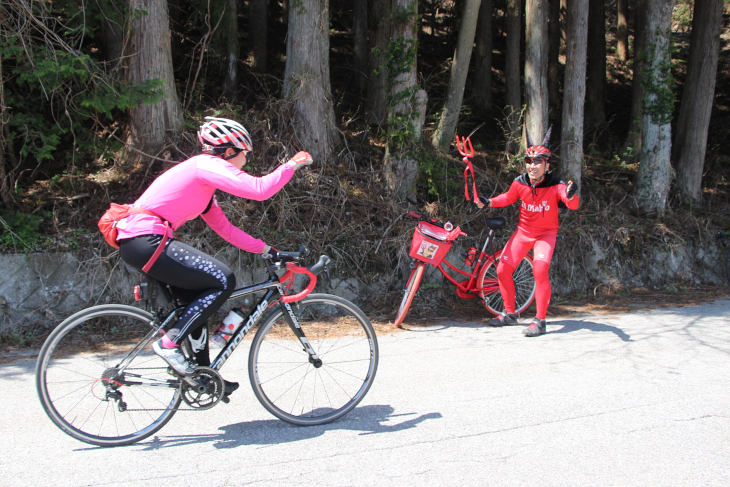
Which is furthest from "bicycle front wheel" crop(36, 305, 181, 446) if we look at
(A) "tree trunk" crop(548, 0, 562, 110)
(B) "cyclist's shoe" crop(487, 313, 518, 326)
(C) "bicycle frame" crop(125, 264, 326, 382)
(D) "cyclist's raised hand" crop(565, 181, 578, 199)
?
(A) "tree trunk" crop(548, 0, 562, 110)

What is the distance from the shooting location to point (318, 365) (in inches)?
149

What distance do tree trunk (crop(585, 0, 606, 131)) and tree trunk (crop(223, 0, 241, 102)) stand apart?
8453 mm

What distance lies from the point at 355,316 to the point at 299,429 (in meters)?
0.88

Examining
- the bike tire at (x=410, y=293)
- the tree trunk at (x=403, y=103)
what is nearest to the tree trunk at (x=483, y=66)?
the tree trunk at (x=403, y=103)

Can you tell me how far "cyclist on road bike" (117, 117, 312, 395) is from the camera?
3.20 metres

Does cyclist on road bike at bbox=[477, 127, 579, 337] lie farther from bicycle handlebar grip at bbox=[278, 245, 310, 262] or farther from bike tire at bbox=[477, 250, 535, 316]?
bicycle handlebar grip at bbox=[278, 245, 310, 262]

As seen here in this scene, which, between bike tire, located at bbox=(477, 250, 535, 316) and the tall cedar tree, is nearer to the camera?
bike tire, located at bbox=(477, 250, 535, 316)

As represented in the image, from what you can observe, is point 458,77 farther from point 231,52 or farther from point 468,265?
point 231,52

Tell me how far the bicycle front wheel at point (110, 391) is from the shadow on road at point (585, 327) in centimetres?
430

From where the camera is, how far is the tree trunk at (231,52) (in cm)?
916

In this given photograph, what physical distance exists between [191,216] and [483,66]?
11054mm

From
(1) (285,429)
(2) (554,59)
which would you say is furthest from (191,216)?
(2) (554,59)

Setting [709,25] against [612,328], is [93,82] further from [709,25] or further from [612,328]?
[709,25]

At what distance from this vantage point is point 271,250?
12.1 ft
